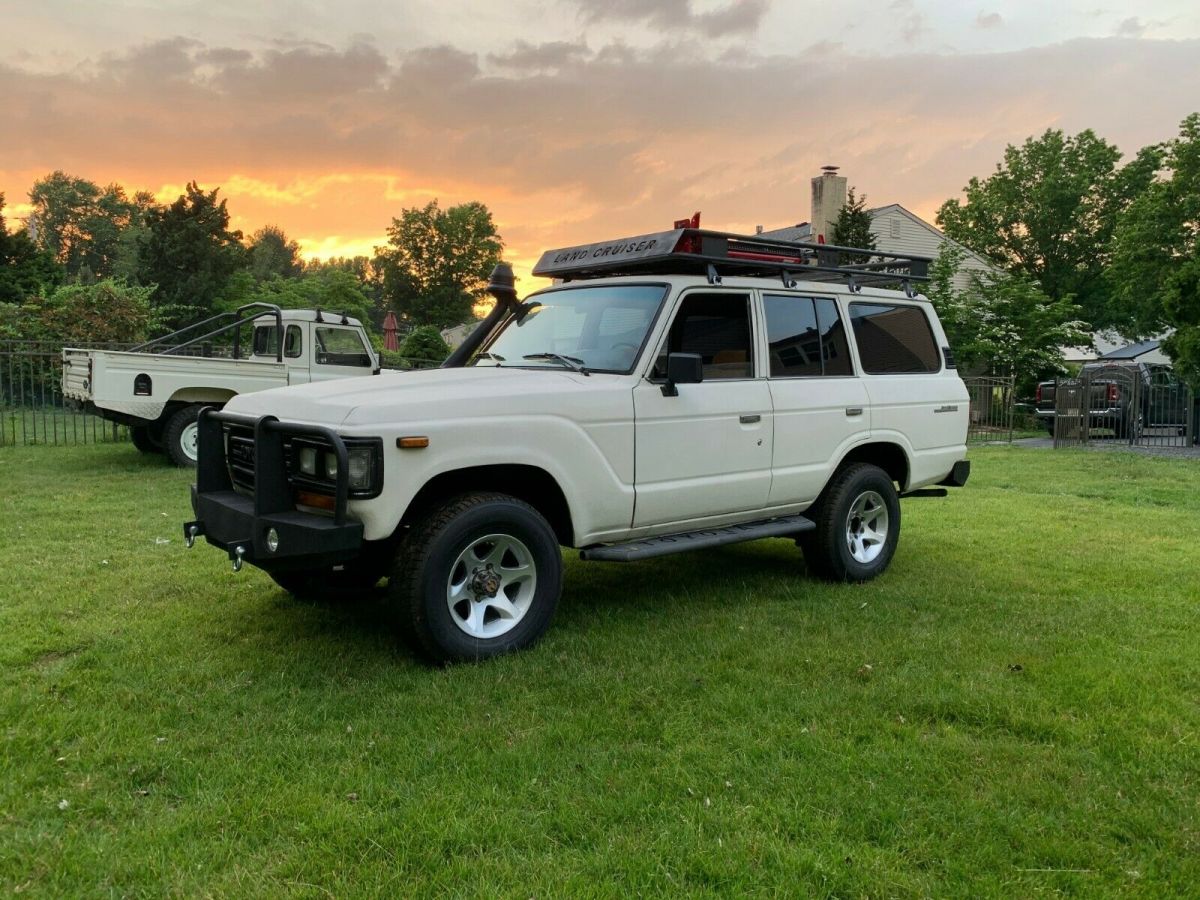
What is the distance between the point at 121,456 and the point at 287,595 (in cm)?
854

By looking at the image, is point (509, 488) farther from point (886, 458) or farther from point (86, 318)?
point (86, 318)

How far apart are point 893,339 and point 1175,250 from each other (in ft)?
67.9

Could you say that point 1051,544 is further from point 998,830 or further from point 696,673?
point 998,830

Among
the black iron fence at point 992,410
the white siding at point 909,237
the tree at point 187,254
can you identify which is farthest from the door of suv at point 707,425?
the tree at point 187,254

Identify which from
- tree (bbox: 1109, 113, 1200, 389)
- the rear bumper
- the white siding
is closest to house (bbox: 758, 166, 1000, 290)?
the white siding

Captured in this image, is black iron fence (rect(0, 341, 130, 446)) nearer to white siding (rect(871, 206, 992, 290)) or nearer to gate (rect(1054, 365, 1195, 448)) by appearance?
gate (rect(1054, 365, 1195, 448))

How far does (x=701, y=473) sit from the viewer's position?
17.2ft

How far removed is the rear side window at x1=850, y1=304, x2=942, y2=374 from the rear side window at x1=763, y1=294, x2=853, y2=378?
0.20 m

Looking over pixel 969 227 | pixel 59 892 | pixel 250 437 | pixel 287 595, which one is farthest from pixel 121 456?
pixel 969 227

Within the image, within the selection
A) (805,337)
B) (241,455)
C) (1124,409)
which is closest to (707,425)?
(805,337)

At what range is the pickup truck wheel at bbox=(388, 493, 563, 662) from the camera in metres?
4.14

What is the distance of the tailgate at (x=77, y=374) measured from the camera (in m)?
11.1

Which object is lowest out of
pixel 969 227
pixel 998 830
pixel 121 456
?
pixel 998 830

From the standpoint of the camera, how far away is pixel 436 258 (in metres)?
63.2
